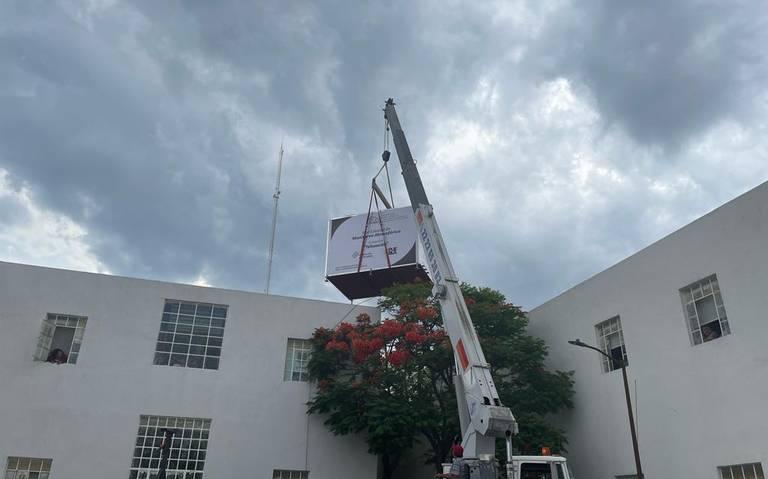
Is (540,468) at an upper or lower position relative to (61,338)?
lower

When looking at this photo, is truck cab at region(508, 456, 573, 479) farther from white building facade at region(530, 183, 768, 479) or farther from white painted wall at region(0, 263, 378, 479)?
white painted wall at region(0, 263, 378, 479)

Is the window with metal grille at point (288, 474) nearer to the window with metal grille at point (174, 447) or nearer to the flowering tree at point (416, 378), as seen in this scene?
the flowering tree at point (416, 378)

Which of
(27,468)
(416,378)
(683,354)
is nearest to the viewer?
(683,354)

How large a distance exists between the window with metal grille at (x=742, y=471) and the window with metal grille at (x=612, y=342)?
4.46 m

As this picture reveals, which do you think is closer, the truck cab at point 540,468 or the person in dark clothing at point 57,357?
the truck cab at point 540,468

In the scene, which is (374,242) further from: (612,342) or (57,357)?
(57,357)

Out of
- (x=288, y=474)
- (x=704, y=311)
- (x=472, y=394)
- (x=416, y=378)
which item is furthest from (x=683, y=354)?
(x=288, y=474)

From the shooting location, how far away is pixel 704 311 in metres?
16.5

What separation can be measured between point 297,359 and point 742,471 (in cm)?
1529

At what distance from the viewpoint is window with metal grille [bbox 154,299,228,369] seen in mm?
22328

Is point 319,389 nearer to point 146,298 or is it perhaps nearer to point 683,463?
point 146,298

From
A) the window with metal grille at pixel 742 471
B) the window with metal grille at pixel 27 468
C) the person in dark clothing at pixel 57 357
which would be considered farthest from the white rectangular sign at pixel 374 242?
the window with metal grille at pixel 742 471

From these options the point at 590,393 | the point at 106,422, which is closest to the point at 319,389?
the point at 106,422

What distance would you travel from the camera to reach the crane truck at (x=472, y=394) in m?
11.6
